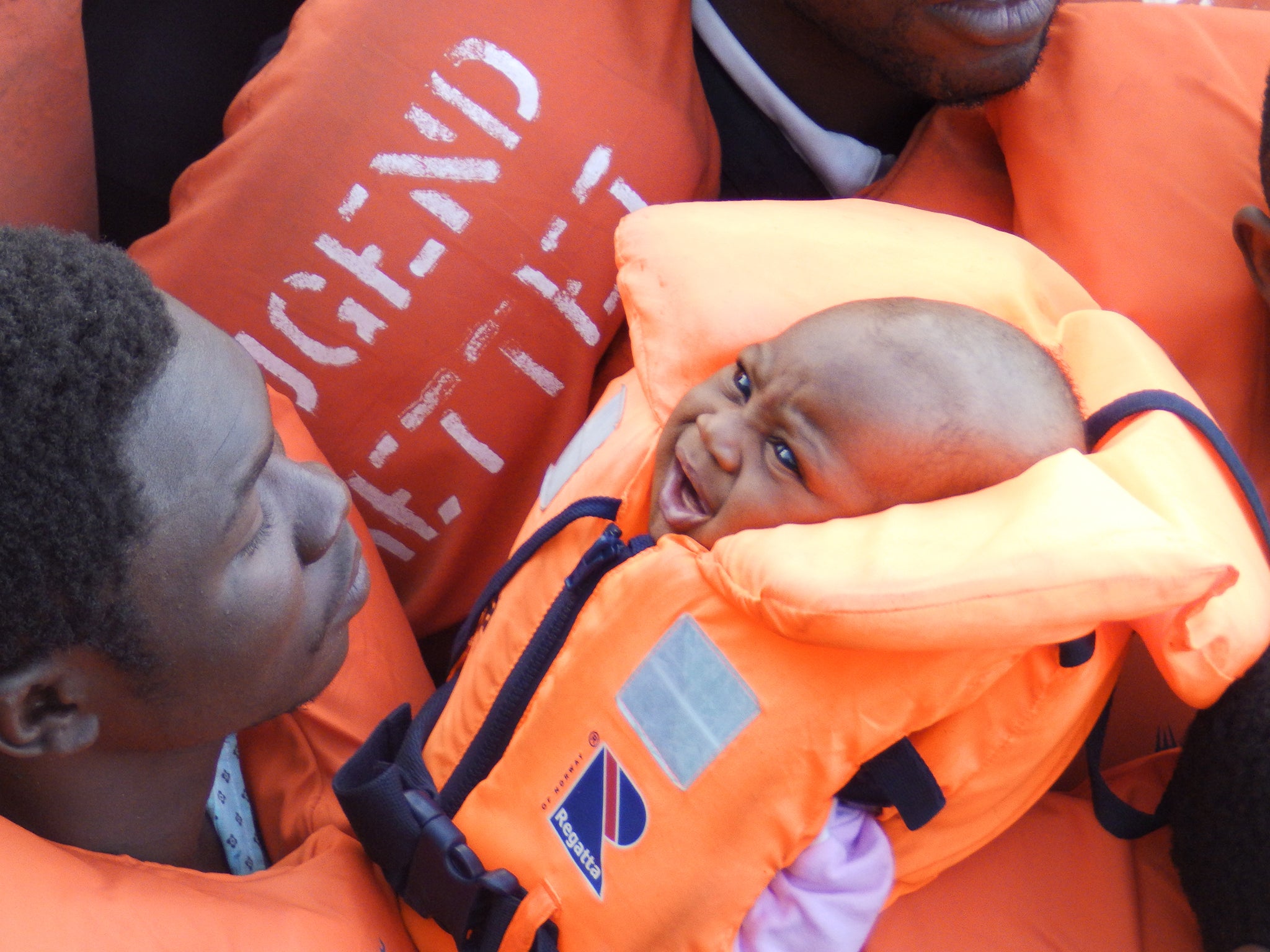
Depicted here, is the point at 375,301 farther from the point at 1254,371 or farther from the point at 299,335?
the point at 1254,371

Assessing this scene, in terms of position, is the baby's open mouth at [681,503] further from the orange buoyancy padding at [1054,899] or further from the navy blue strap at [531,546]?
the orange buoyancy padding at [1054,899]

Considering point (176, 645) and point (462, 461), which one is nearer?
point (176, 645)

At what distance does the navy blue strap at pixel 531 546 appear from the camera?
3.53ft

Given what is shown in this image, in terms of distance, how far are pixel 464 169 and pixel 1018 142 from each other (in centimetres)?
71

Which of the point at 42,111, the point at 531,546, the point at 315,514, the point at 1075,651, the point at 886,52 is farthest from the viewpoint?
the point at 886,52

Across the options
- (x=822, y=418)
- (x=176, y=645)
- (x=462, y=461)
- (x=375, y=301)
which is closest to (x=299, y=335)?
(x=375, y=301)

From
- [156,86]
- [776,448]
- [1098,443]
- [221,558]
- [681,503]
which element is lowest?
[156,86]

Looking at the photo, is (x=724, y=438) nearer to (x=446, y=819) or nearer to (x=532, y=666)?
(x=532, y=666)

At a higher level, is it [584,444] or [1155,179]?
[1155,179]

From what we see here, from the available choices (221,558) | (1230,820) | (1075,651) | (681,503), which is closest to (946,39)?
(681,503)

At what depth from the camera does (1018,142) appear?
138 cm

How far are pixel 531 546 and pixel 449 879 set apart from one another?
340 mm

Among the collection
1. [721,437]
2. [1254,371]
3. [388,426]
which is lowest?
[388,426]

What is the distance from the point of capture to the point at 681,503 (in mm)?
1005
